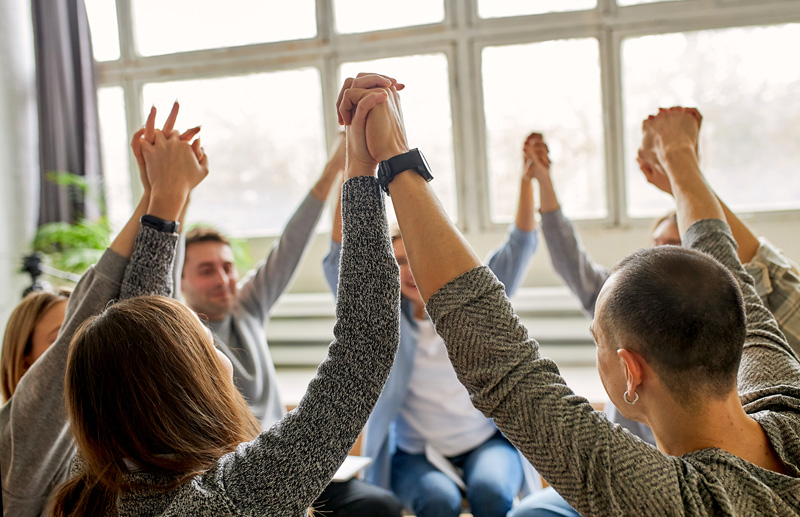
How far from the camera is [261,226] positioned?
13.3 feet

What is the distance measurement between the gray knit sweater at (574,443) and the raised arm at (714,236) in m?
0.15

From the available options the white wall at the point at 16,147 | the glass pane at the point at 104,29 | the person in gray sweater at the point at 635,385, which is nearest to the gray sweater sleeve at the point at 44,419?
the person in gray sweater at the point at 635,385

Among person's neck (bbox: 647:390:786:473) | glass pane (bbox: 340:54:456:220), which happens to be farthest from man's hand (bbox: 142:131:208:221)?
glass pane (bbox: 340:54:456:220)

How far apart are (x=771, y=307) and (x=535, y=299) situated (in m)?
2.08

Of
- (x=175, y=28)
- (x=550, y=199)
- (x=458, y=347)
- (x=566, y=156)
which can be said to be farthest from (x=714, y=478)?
(x=175, y=28)

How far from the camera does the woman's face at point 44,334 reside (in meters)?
1.61

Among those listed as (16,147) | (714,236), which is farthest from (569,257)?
(16,147)

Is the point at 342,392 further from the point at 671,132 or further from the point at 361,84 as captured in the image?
the point at 671,132

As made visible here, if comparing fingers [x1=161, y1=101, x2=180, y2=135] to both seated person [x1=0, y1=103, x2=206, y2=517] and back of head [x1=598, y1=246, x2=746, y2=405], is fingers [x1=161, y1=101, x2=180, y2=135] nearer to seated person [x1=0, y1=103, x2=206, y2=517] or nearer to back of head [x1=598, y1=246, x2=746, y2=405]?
seated person [x1=0, y1=103, x2=206, y2=517]

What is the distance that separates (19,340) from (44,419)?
0.51 m

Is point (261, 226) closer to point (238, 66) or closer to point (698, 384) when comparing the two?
point (238, 66)

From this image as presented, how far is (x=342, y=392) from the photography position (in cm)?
87

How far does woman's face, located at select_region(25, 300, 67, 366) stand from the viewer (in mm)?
1607

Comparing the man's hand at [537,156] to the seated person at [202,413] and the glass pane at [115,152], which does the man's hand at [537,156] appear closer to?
the seated person at [202,413]
